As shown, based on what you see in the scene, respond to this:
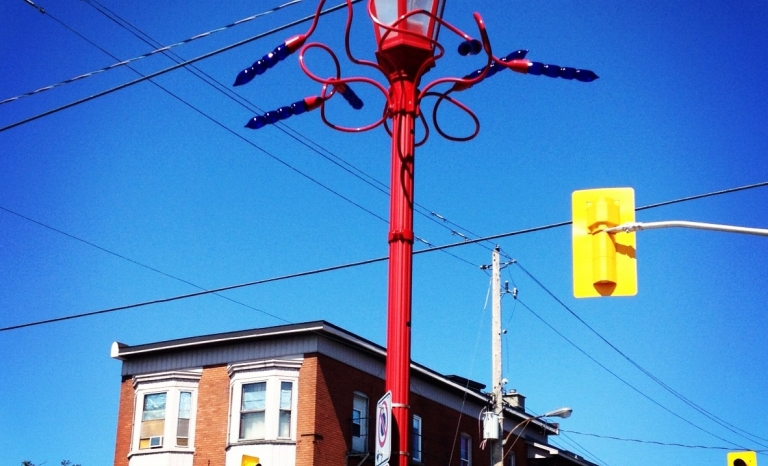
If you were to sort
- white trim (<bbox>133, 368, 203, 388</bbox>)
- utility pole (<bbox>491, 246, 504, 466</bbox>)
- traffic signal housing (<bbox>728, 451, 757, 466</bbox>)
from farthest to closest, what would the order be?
white trim (<bbox>133, 368, 203, 388</bbox>), utility pole (<bbox>491, 246, 504, 466</bbox>), traffic signal housing (<bbox>728, 451, 757, 466</bbox>)

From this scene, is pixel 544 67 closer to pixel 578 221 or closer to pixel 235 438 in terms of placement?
pixel 578 221

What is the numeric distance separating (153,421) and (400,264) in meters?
26.4

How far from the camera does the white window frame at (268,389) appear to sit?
32.4 metres

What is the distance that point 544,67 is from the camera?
10875 millimetres

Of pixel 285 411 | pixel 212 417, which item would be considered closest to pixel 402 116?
pixel 285 411

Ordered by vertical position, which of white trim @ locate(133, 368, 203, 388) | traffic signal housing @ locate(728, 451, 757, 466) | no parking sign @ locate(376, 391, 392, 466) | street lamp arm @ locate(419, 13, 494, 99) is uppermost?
white trim @ locate(133, 368, 203, 388)

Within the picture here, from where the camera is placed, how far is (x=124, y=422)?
35.6 metres

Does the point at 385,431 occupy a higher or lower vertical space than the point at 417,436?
lower

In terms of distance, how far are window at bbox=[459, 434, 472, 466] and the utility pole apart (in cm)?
831

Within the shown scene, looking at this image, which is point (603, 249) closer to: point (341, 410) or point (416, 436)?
point (341, 410)

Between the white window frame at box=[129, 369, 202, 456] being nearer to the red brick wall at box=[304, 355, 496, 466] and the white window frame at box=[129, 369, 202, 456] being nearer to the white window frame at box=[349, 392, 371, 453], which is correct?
the red brick wall at box=[304, 355, 496, 466]

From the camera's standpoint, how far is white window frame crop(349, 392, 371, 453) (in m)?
33.2

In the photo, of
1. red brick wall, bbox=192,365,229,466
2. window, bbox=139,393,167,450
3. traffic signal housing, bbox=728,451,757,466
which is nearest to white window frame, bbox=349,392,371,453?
red brick wall, bbox=192,365,229,466

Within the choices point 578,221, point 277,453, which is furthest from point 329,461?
point 578,221
